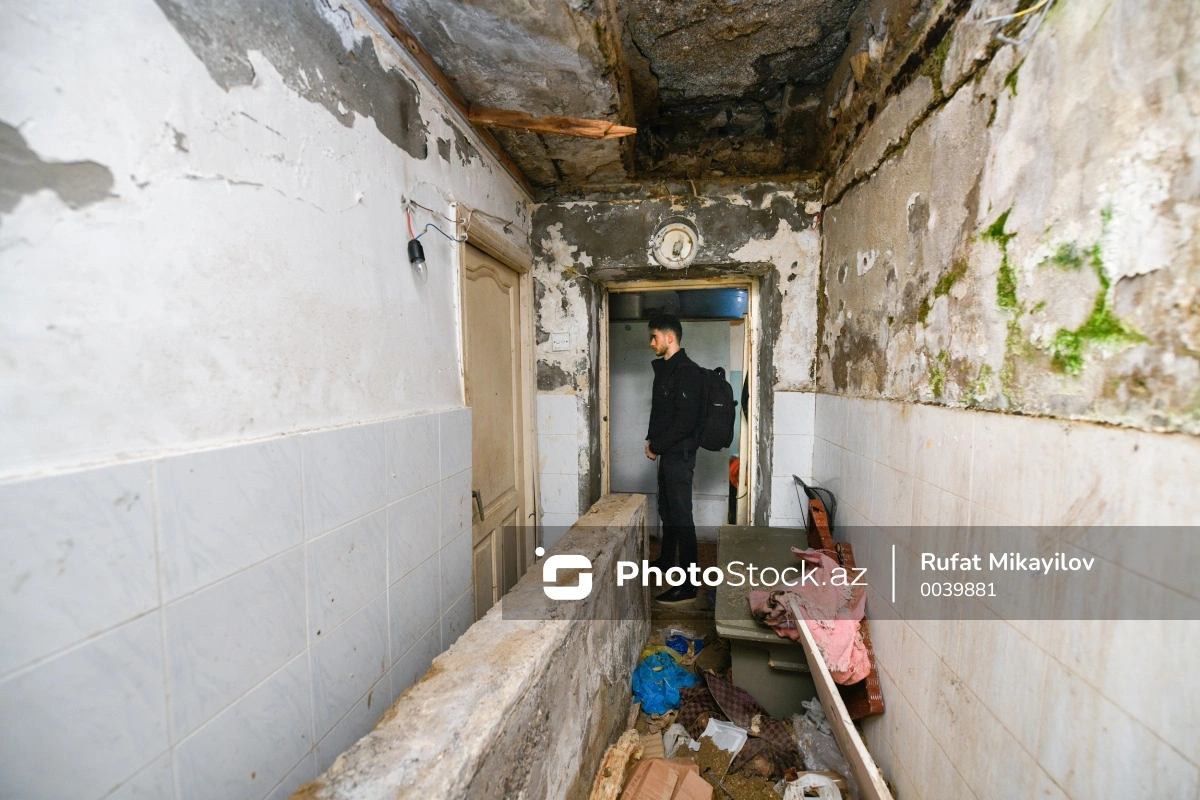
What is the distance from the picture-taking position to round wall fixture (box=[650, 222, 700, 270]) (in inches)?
111

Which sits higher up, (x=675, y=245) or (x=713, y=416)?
(x=675, y=245)

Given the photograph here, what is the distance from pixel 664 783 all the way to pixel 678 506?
1649mm

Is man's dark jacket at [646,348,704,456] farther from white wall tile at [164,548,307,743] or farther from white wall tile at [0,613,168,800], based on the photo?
white wall tile at [0,613,168,800]

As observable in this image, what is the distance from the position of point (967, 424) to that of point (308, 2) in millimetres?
2094

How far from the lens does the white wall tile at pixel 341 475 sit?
3.68 feet

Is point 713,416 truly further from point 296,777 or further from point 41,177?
point 41,177

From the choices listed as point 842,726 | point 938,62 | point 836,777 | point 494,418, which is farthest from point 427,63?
point 836,777

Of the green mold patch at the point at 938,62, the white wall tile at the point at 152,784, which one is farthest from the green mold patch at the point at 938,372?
the white wall tile at the point at 152,784

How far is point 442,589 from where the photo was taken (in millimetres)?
1749

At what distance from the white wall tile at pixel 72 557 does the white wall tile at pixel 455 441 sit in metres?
0.99

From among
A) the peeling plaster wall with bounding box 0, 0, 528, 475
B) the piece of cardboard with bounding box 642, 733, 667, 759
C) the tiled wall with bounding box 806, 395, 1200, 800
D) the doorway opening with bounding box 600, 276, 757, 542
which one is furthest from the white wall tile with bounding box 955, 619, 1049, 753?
the doorway opening with bounding box 600, 276, 757, 542

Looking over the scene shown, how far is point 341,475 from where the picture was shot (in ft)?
4.00

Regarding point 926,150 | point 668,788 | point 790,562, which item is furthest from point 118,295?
point 790,562

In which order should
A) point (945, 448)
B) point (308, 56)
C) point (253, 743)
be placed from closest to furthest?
point (253, 743), point (308, 56), point (945, 448)
